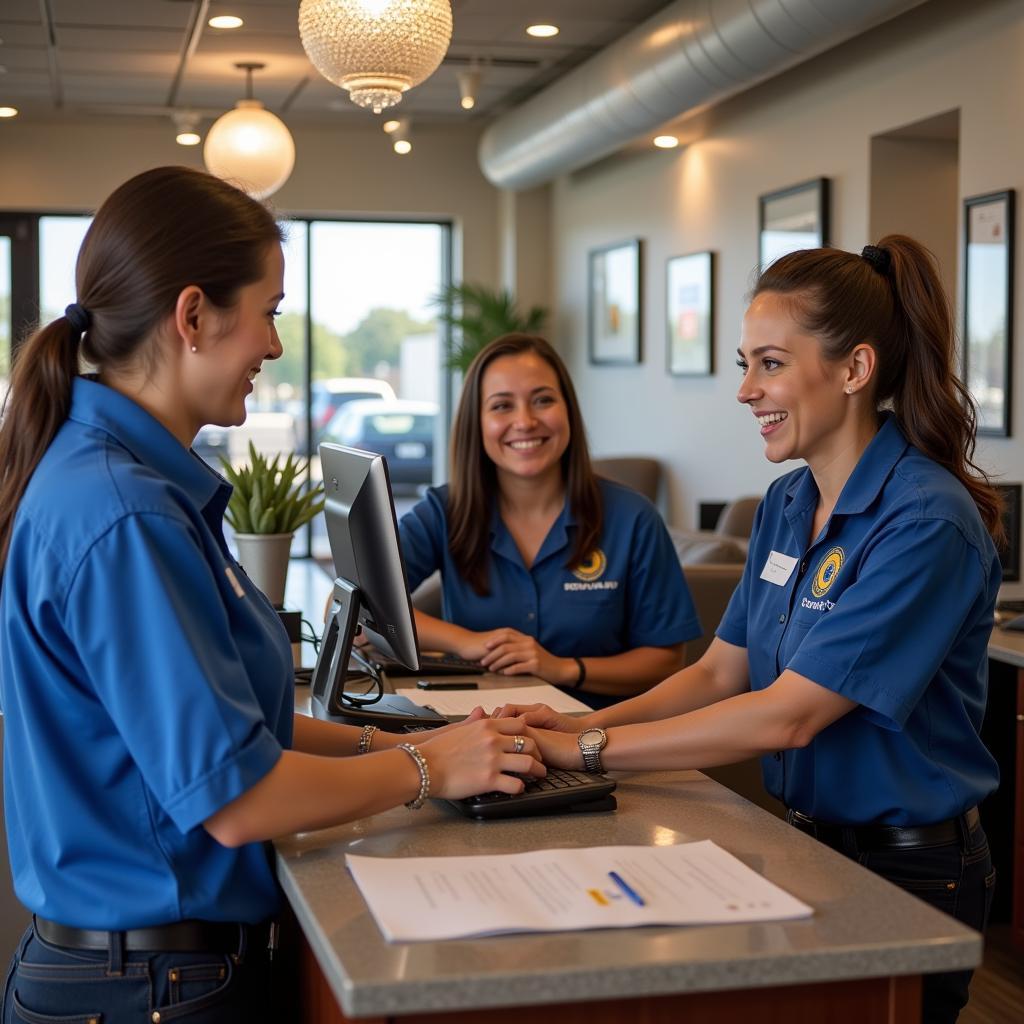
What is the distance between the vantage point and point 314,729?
1.94 metres

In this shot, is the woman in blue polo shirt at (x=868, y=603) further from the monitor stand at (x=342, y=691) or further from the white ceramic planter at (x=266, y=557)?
the white ceramic planter at (x=266, y=557)

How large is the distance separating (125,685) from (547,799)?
2.07 ft

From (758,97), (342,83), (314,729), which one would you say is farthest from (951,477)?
(758,97)

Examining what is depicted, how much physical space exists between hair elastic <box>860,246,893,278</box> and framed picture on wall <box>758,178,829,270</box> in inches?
167

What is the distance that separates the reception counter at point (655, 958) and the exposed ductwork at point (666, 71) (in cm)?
426

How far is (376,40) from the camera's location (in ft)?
13.4

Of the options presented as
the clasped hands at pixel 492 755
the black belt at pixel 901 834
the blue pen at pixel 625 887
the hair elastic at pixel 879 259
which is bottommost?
the black belt at pixel 901 834

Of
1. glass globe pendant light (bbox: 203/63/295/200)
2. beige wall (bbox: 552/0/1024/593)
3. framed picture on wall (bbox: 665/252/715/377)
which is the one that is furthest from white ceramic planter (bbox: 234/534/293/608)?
framed picture on wall (bbox: 665/252/715/377)

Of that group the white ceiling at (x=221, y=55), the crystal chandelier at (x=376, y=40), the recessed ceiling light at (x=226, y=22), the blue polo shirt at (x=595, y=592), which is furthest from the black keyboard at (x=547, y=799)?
the recessed ceiling light at (x=226, y=22)

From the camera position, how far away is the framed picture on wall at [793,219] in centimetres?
651

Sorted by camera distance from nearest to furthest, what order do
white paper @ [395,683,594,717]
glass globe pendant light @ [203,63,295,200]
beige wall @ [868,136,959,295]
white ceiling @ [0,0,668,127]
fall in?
white paper @ [395,683,594,717], beige wall @ [868,136,959,295], glass globe pendant light @ [203,63,295,200], white ceiling @ [0,0,668,127]

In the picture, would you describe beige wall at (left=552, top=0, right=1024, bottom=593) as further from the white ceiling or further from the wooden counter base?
the wooden counter base

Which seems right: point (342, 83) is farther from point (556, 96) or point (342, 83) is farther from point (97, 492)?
point (556, 96)

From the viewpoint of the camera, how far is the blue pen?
4.58ft
